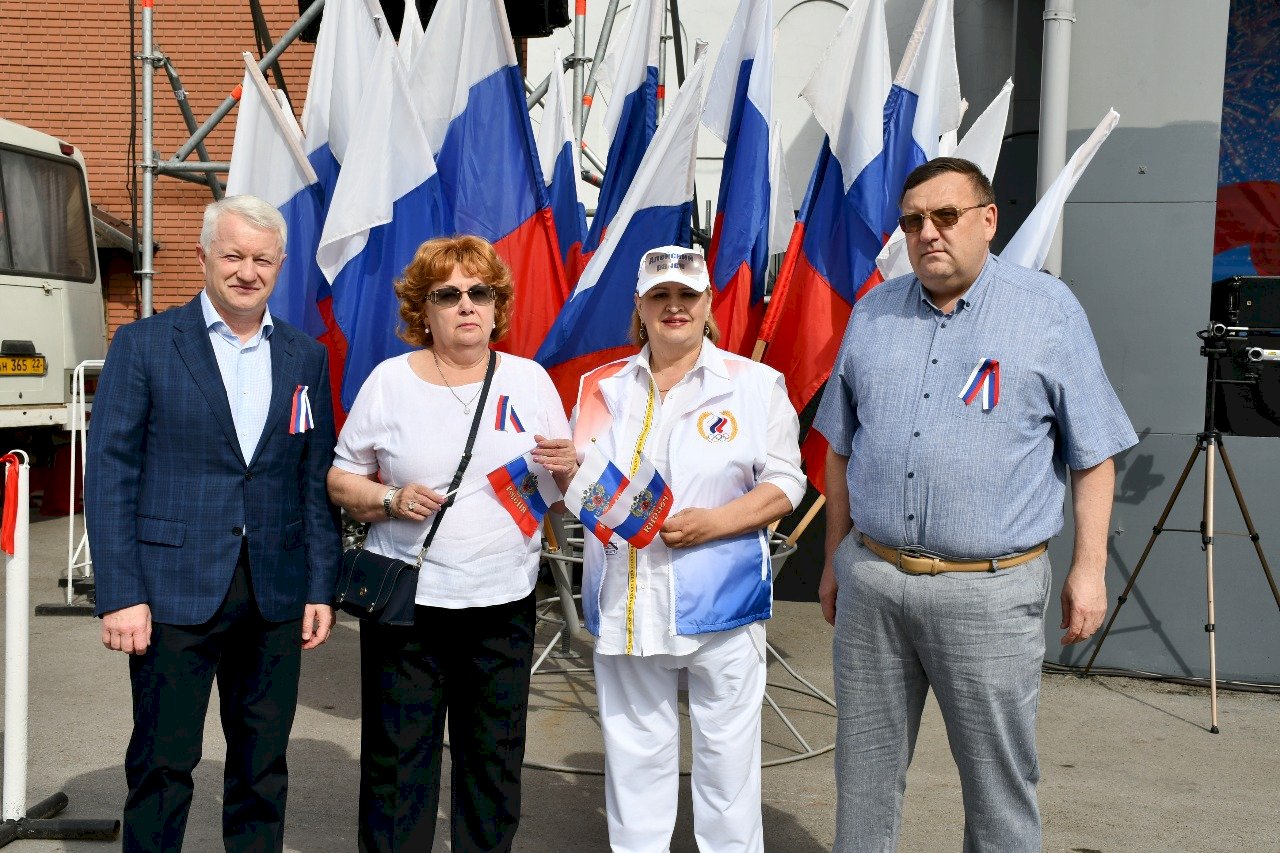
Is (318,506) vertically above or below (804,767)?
above

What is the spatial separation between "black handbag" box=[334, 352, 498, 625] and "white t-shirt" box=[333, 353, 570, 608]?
0.02m

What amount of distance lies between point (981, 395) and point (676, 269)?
0.89 m

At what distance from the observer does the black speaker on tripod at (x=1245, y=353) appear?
19.3ft

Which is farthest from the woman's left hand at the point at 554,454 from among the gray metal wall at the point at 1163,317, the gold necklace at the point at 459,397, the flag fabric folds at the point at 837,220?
the gray metal wall at the point at 1163,317

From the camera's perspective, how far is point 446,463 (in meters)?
3.24

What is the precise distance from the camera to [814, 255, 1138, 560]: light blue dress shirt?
2914 millimetres

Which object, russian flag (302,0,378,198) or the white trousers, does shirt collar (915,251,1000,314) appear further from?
russian flag (302,0,378,198)

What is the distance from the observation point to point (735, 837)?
130 inches

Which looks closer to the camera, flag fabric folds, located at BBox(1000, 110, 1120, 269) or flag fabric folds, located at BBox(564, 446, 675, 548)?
flag fabric folds, located at BBox(564, 446, 675, 548)


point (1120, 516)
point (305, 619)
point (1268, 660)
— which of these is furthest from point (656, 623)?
point (1268, 660)

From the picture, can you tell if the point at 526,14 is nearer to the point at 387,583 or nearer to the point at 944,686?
the point at 387,583

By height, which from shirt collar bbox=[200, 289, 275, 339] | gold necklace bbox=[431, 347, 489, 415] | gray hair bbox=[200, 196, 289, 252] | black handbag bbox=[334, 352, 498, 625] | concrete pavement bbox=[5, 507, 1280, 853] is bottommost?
concrete pavement bbox=[5, 507, 1280, 853]

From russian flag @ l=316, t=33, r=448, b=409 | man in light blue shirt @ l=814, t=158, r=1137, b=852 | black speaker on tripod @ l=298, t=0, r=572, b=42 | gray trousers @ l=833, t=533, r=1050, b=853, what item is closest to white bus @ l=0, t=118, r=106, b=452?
black speaker on tripod @ l=298, t=0, r=572, b=42

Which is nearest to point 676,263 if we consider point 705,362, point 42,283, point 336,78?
point 705,362
